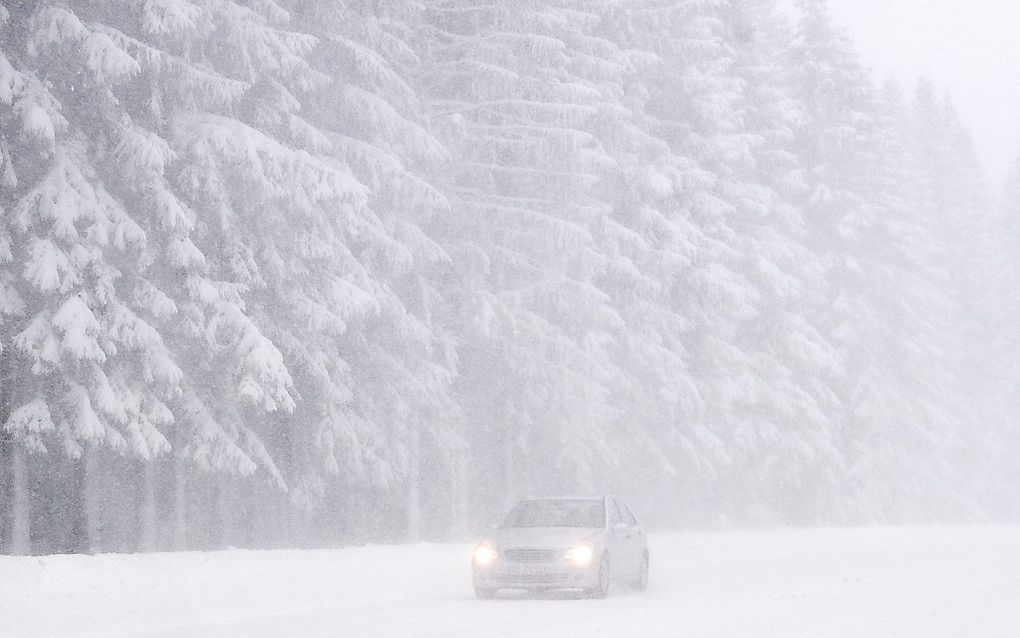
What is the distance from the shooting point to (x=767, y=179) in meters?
47.3

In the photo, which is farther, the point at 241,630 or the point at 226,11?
the point at 226,11

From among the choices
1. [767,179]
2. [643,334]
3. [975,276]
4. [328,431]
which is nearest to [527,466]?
[643,334]

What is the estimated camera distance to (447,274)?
33.2 m

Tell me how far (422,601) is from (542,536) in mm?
1868

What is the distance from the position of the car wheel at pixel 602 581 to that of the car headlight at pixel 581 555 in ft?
0.88

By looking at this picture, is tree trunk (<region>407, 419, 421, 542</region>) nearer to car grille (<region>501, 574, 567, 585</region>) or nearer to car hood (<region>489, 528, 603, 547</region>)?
car hood (<region>489, 528, 603, 547</region>)

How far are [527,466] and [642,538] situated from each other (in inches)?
621

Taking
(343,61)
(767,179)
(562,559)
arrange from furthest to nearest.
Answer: (767,179), (343,61), (562,559)

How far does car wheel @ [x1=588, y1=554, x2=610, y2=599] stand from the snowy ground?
23 centimetres

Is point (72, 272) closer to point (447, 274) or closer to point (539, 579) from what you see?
point (539, 579)

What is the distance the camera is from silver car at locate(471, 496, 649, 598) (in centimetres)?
1922

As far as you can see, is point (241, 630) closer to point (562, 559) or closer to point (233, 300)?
point (562, 559)

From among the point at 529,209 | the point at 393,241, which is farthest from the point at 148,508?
the point at 529,209

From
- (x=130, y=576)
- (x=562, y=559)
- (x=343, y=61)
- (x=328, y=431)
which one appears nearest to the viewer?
(x=130, y=576)
